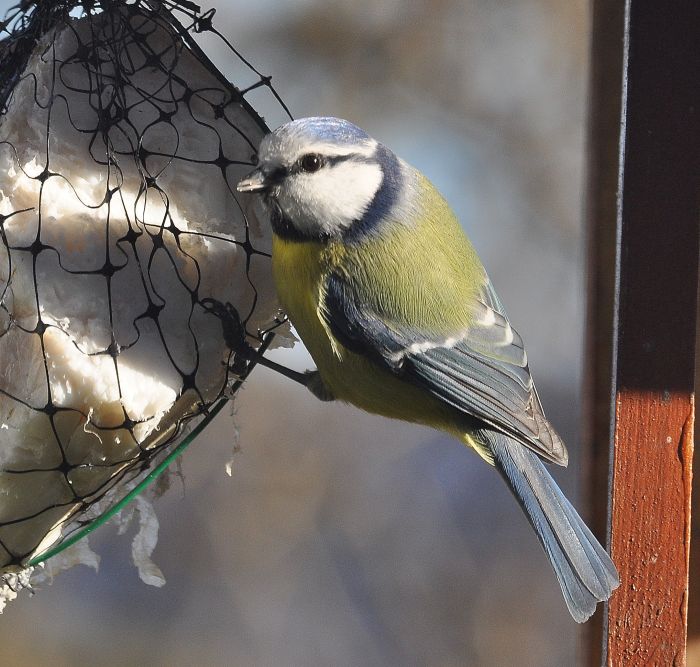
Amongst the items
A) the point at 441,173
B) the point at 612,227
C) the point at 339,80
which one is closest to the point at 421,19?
the point at 339,80

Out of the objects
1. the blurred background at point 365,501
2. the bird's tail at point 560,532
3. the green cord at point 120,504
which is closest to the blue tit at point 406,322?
the bird's tail at point 560,532

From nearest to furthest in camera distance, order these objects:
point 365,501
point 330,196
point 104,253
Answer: point 104,253 < point 330,196 < point 365,501

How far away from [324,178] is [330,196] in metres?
0.03

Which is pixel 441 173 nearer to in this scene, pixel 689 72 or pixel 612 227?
pixel 612 227

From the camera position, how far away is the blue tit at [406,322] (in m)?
1.01

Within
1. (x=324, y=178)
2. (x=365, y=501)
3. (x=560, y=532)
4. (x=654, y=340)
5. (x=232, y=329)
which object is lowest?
(x=365, y=501)

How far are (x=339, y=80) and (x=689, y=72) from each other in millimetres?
1304

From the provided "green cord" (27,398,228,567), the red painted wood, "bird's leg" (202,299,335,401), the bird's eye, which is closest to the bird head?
the bird's eye

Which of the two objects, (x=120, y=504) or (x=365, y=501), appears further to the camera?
(x=365, y=501)

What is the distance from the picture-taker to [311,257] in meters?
1.02

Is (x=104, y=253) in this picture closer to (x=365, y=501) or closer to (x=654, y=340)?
(x=654, y=340)

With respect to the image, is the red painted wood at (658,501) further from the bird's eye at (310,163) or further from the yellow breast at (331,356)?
the bird's eye at (310,163)

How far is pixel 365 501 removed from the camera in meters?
2.12

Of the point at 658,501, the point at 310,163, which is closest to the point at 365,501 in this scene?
the point at 658,501
